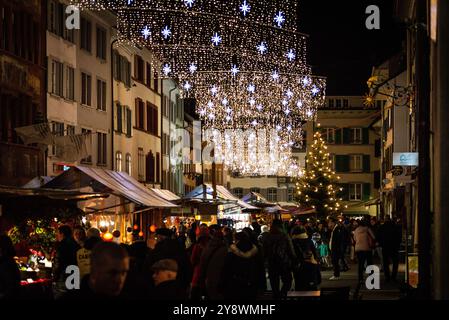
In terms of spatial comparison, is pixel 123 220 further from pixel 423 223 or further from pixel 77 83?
pixel 423 223

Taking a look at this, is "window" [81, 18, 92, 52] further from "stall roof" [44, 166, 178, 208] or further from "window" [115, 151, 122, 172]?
"stall roof" [44, 166, 178, 208]

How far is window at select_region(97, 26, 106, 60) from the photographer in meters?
44.7

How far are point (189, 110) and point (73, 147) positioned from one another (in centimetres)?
5125

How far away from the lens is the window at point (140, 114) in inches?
2121

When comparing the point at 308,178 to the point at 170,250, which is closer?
the point at 170,250

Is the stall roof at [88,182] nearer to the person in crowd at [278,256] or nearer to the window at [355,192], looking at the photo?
the person in crowd at [278,256]

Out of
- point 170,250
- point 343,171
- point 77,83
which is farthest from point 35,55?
point 343,171

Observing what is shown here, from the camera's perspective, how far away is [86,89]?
140 ft

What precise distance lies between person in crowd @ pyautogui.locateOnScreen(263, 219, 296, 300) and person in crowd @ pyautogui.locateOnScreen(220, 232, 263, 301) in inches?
266

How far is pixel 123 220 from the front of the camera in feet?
147

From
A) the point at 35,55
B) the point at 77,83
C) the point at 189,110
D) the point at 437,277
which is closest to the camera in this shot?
the point at 437,277

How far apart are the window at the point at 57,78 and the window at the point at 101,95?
613 centimetres
